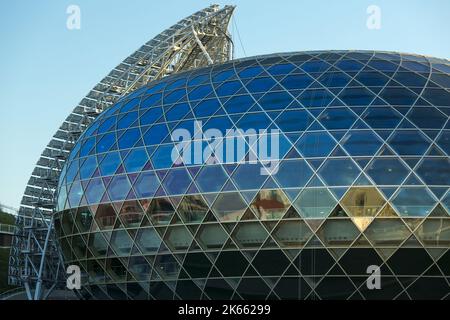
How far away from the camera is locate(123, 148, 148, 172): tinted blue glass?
3700cm

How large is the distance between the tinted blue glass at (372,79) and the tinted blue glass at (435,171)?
19.4 feet

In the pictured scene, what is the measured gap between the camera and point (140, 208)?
35.9 metres

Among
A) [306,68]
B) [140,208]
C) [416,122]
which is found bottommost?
[140,208]

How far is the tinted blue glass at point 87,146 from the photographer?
4162cm

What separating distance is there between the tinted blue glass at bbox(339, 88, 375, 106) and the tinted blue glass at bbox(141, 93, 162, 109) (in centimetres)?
1135

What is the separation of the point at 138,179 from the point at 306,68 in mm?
11226

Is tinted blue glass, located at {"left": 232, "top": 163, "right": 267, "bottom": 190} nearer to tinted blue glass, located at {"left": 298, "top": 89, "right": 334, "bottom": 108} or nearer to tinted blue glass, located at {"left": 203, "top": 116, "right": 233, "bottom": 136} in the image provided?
tinted blue glass, located at {"left": 203, "top": 116, "right": 233, "bottom": 136}

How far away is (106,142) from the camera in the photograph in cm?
4053

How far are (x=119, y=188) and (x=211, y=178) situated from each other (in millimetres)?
5848

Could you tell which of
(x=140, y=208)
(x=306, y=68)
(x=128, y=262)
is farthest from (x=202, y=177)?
(x=306, y=68)
